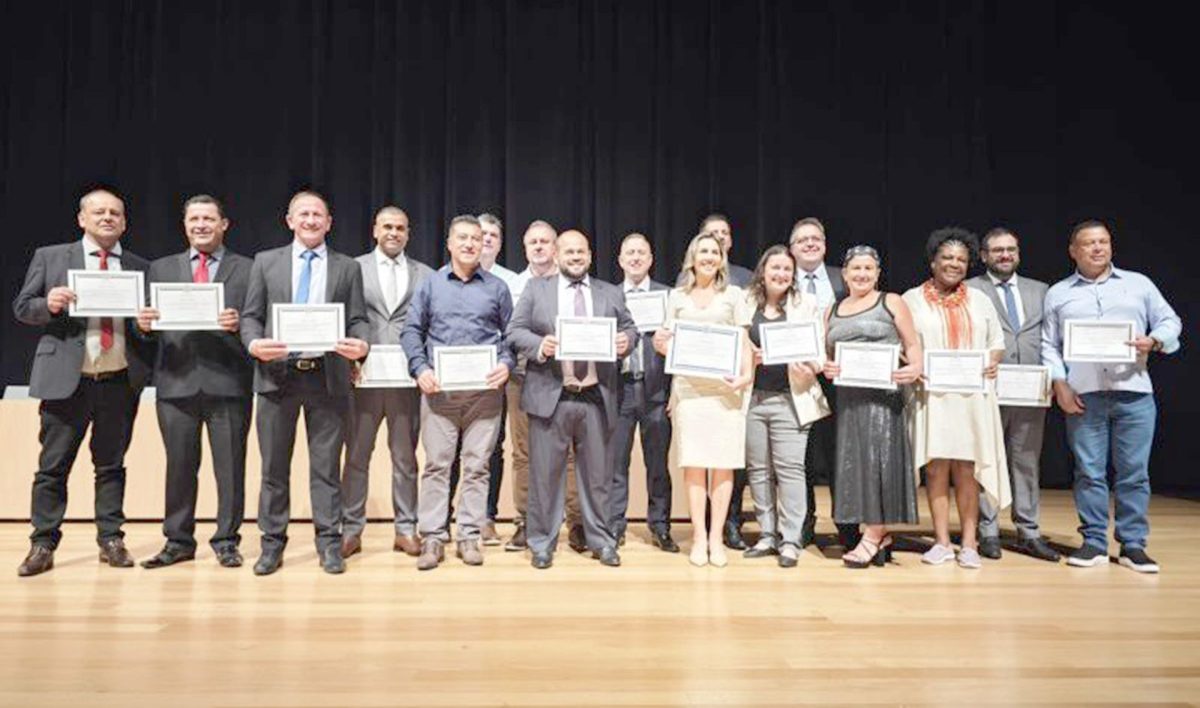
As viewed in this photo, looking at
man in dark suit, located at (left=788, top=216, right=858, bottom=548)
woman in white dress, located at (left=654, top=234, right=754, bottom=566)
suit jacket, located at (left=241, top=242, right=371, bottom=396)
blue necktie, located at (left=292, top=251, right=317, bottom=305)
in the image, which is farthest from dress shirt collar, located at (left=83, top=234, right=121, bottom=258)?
man in dark suit, located at (left=788, top=216, right=858, bottom=548)

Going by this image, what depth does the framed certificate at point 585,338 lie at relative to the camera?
3863 millimetres

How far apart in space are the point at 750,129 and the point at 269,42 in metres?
4.21

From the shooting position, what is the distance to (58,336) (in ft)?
12.2

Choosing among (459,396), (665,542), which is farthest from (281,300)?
(665,542)

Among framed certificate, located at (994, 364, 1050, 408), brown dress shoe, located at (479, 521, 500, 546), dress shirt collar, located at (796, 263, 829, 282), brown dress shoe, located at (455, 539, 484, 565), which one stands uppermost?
dress shirt collar, located at (796, 263, 829, 282)

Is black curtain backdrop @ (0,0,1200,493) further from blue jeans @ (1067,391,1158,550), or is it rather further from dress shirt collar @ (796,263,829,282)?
blue jeans @ (1067,391,1158,550)

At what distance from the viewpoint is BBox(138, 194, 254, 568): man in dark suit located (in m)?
3.83

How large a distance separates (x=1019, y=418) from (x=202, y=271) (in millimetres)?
4249

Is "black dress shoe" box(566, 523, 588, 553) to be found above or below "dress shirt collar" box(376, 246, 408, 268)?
below

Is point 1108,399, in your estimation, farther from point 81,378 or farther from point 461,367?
point 81,378

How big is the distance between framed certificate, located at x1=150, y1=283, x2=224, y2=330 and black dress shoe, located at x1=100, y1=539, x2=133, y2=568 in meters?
1.10

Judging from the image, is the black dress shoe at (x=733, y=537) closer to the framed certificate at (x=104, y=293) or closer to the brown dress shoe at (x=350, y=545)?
the brown dress shoe at (x=350, y=545)

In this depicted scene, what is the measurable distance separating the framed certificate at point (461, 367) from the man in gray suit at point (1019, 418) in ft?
8.64

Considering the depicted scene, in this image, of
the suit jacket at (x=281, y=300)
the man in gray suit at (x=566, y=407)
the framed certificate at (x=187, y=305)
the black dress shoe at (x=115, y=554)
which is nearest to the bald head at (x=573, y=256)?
the man in gray suit at (x=566, y=407)
